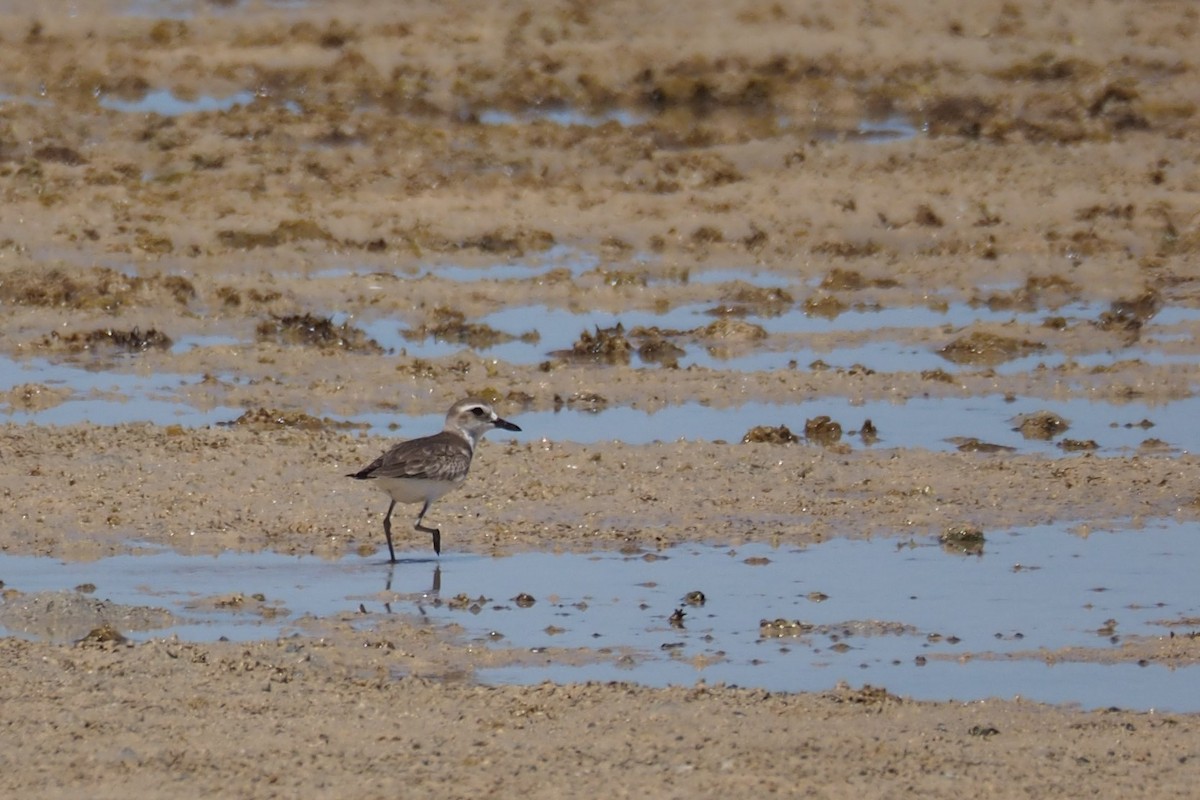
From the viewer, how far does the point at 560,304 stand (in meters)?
19.8

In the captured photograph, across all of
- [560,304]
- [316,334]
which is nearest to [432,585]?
[316,334]

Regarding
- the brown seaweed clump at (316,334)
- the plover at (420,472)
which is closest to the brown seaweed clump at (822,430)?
the plover at (420,472)

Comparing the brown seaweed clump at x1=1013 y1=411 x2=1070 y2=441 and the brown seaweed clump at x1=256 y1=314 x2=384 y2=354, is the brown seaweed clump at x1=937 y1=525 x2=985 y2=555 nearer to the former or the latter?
the brown seaweed clump at x1=1013 y1=411 x2=1070 y2=441

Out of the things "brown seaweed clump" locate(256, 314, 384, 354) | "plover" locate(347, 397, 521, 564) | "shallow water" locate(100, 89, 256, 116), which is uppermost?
"shallow water" locate(100, 89, 256, 116)

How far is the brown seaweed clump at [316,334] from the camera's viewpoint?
688 inches

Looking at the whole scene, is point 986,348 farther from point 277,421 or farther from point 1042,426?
point 277,421

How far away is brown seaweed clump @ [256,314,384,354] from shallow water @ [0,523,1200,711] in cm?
594

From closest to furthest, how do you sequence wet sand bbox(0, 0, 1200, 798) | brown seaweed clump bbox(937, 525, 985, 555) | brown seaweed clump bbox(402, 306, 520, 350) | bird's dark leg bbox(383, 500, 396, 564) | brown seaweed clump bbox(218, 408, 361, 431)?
wet sand bbox(0, 0, 1200, 798)
bird's dark leg bbox(383, 500, 396, 564)
brown seaweed clump bbox(937, 525, 985, 555)
brown seaweed clump bbox(218, 408, 361, 431)
brown seaweed clump bbox(402, 306, 520, 350)

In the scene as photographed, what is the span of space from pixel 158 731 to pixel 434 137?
19.7 meters

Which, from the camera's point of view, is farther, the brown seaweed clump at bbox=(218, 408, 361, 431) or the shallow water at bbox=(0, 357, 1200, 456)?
the shallow water at bbox=(0, 357, 1200, 456)

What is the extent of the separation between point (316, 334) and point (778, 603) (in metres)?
7.85

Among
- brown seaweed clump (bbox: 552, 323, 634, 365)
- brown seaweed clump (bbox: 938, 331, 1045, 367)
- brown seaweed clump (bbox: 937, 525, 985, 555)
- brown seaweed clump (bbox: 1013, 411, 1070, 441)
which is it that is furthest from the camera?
brown seaweed clump (bbox: 938, 331, 1045, 367)

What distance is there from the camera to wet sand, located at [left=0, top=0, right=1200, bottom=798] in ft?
27.1

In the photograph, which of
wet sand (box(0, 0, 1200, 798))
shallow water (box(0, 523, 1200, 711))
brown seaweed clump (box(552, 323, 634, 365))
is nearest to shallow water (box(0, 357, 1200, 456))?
wet sand (box(0, 0, 1200, 798))
